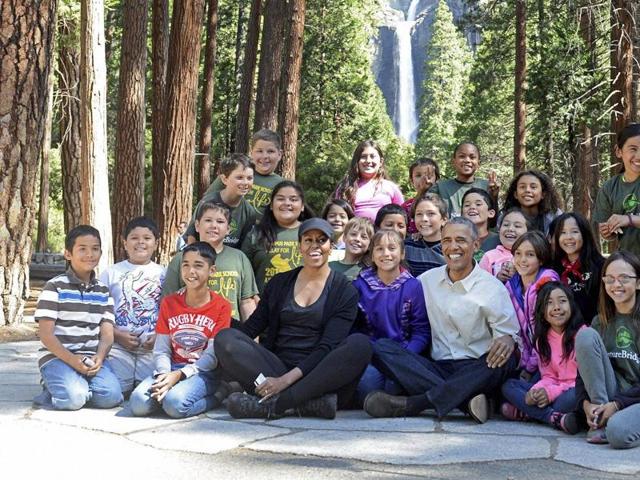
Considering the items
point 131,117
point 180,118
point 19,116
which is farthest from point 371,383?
point 180,118

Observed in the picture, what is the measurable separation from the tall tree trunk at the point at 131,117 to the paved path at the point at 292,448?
6.75 m

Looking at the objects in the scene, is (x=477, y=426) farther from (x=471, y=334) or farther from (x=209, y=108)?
(x=209, y=108)

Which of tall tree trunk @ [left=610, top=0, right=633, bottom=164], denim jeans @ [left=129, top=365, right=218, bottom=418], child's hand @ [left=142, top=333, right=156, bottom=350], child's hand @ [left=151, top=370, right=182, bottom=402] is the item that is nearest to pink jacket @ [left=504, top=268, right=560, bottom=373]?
denim jeans @ [left=129, top=365, right=218, bottom=418]

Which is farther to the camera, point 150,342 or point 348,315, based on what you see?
point 150,342

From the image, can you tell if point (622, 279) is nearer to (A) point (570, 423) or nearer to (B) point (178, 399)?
(A) point (570, 423)

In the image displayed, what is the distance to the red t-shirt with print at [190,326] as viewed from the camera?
544 cm

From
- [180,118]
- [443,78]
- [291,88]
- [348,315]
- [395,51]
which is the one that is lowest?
[348,315]

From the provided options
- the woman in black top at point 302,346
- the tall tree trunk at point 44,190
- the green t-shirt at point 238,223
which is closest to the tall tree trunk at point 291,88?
the tall tree trunk at point 44,190

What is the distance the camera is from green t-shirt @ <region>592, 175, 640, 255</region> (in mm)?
5945

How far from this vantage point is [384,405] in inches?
202

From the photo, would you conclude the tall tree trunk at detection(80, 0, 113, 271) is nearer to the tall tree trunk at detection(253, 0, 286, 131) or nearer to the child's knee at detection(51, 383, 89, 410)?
the child's knee at detection(51, 383, 89, 410)

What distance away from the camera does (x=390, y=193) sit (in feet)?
23.9

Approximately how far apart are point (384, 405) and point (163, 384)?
127 cm

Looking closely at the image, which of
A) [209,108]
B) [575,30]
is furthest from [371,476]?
[209,108]
